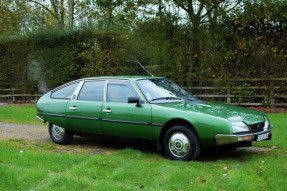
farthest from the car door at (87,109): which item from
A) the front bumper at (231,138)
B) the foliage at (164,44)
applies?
the foliage at (164,44)

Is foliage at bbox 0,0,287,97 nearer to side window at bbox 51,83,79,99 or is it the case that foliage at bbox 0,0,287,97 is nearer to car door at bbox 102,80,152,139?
side window at bbox 51,83,79,99

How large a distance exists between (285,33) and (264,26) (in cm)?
78

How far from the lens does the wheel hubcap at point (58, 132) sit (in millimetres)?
9781

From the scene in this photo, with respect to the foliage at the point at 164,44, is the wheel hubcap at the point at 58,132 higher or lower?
lower

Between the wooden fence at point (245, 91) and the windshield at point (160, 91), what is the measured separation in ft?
25.9

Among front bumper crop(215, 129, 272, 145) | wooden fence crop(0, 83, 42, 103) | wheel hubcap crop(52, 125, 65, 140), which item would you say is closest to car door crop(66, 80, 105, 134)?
wheel hubcap crop(52, 125, 65, 140)

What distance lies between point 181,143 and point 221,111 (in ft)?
3.02

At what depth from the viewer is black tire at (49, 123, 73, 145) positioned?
9727 mm

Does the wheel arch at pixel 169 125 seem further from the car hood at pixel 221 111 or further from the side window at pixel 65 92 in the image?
the side window at pixel 65 92

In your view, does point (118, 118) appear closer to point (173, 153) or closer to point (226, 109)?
point (173, 153)

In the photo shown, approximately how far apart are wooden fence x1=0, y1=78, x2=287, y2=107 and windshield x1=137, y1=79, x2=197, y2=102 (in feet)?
25.9

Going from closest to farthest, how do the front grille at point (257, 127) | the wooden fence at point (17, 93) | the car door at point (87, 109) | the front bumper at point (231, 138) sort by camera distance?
the front bumper at point (231, 138), the front grille at point (257, 127), the car door at point (87, 109), the wooden fence at point (17, 93)

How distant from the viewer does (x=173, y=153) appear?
7.79m

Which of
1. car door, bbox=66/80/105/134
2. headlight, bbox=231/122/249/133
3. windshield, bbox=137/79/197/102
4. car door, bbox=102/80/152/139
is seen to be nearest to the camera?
headlight, bbox=231/122/249/133
